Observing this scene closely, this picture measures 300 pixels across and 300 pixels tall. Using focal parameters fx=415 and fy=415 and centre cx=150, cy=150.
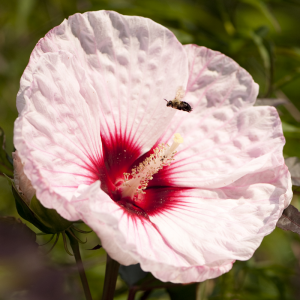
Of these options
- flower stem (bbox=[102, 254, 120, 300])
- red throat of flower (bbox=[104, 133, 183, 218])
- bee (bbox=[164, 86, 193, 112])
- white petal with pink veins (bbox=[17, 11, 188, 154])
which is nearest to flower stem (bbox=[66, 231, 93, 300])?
flower stem (bbox=[102, 254, 120, 300])

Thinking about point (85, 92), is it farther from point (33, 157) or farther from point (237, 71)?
point (237, 71)

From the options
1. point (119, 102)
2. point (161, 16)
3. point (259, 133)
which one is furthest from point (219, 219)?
point (161, 16)

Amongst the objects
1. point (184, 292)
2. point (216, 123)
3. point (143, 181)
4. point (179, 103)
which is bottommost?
point (184, 292)

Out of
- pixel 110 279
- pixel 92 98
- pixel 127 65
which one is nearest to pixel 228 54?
pixel 127 65

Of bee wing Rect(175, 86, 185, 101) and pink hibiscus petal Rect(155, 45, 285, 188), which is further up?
bee wing Rect(175, 86, 185, 101)

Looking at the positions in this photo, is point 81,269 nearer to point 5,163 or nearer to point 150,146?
point 5,163

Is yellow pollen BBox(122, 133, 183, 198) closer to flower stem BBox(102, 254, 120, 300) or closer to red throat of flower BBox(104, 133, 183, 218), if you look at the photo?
red throat of flower BBox(104, 133, 183, 218)
